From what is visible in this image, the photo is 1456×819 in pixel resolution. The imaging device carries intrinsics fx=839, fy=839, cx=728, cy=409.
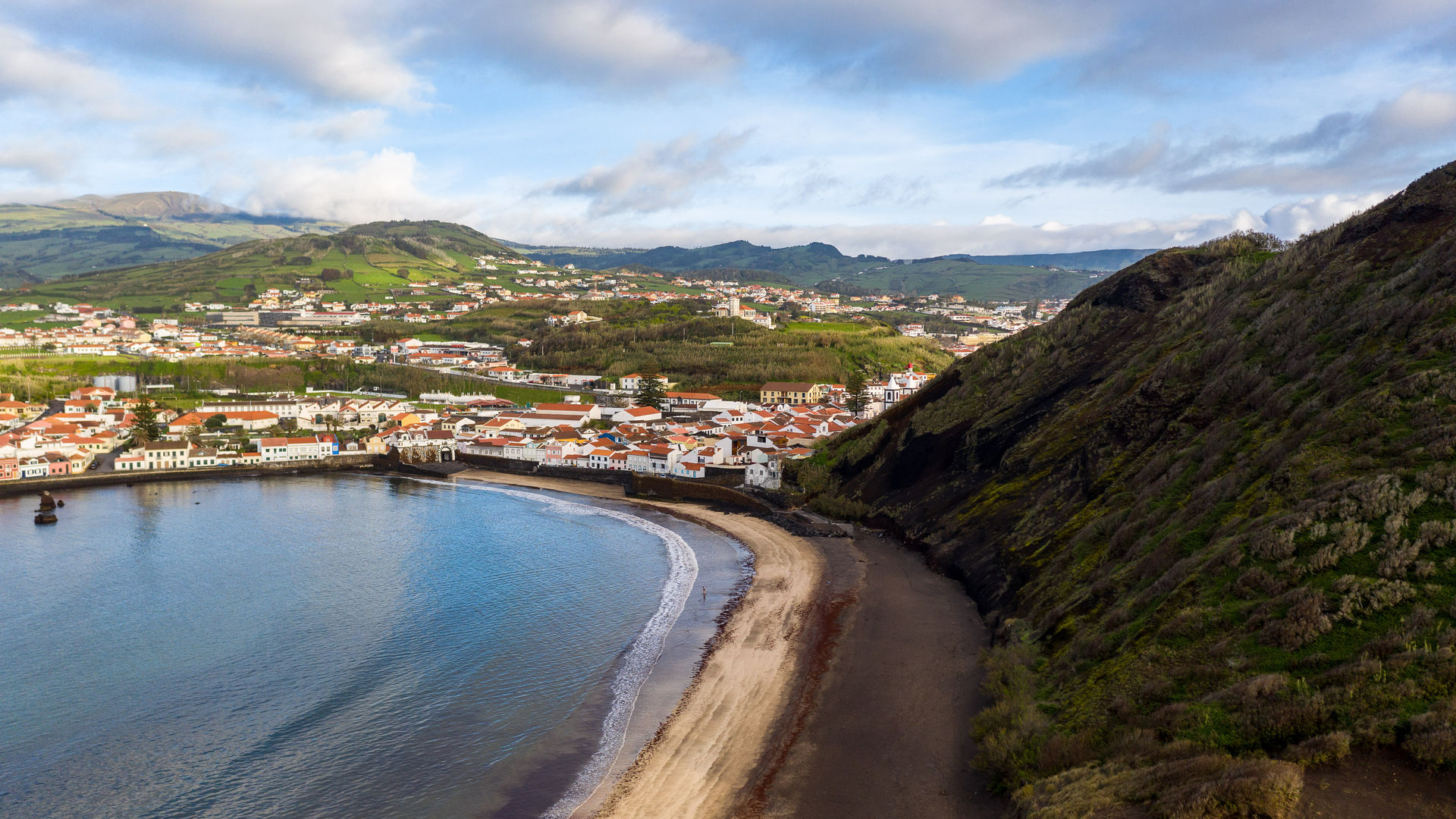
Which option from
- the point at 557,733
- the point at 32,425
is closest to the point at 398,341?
the point at 32,425

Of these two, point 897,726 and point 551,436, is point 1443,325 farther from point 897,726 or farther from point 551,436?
point 551,436

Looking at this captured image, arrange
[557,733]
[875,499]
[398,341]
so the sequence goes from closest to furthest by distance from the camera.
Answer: [557,733], [875,499], [398,341]

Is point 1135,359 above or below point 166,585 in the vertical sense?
above

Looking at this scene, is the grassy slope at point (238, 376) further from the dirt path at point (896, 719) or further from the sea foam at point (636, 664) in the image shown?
the dirt path at point (896, 719)

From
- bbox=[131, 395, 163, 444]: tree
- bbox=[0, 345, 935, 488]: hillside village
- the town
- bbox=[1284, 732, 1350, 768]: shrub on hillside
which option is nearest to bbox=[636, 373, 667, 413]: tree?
the town

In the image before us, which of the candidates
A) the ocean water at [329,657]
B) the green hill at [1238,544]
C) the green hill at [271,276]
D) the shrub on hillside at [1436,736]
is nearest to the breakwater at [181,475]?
the ocean water at [329,657]

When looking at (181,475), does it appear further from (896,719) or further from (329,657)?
(896,719)

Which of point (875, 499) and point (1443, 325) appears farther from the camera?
point (875, 499)
